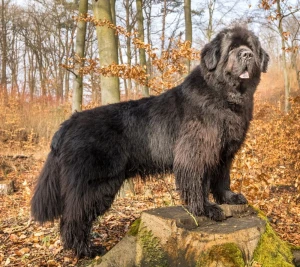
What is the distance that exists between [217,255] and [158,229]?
586 millimetres

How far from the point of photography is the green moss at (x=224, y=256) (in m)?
2.76

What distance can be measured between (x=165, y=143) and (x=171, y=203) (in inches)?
80.5

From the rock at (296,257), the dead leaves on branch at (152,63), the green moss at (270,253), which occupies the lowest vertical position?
the rock at (296,257)

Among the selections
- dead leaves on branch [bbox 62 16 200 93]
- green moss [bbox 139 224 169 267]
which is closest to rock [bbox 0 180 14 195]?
dead leaves on branch [bbox 62 16 200 93]

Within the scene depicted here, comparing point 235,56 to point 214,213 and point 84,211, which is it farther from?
point 84,211

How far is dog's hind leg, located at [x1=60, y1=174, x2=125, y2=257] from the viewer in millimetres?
3520

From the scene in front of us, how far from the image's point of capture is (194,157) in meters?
3.45

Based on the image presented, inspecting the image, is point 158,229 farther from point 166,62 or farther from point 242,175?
point 166,62

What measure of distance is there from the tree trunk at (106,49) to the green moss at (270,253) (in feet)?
15.6

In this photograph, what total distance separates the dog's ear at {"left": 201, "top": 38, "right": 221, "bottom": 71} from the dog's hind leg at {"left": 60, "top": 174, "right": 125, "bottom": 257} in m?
1.47

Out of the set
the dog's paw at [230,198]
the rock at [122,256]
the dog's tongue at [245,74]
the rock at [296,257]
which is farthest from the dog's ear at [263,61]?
the rock at [122,256]

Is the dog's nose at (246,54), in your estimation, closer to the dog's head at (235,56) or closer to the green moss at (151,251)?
the dog's head at (235,56)

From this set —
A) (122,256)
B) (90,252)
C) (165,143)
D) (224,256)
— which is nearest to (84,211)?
(90,252)

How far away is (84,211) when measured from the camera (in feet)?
11.6
